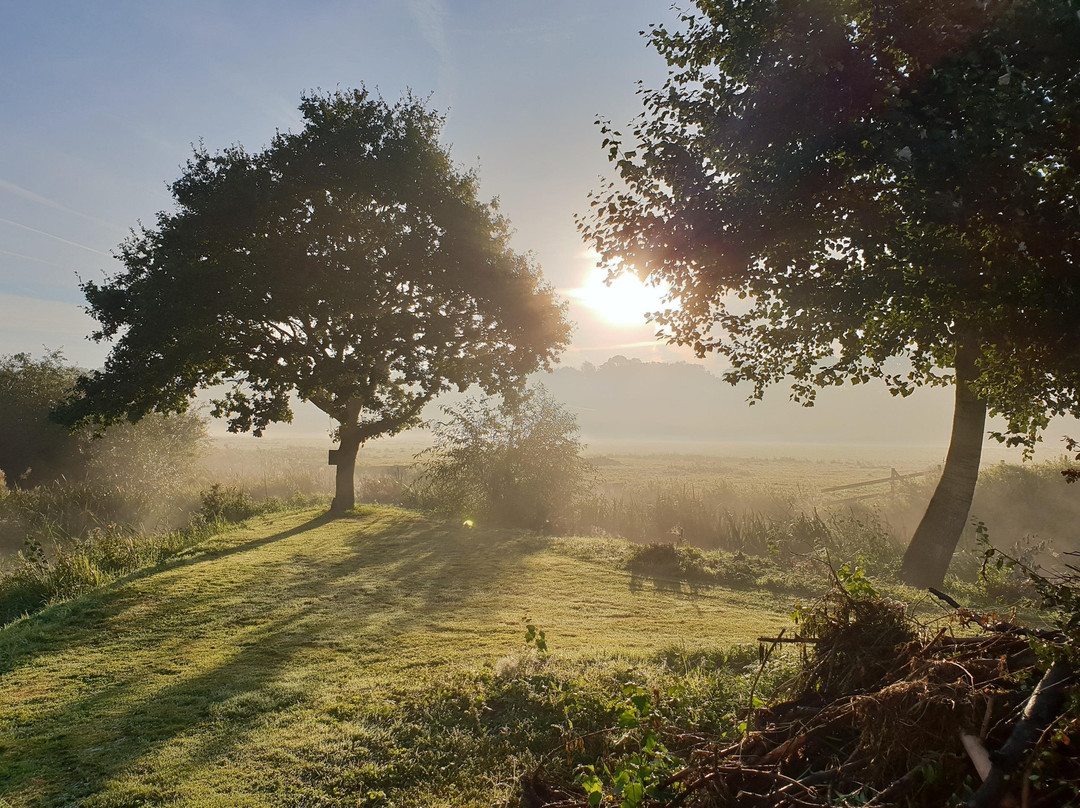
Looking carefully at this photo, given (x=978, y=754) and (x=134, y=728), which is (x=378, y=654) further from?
(x=978, y=754)

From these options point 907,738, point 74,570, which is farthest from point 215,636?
point 907,738

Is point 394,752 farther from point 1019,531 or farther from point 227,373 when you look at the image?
point 1019,531

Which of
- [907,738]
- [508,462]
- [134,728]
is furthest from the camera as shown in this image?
[508,462]

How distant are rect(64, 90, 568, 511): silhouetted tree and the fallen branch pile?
17824mm

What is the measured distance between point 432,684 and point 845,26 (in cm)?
1073

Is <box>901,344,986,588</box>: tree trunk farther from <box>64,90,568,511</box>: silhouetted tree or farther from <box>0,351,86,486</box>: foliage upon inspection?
<box>0,351,86,486</box>: foliage

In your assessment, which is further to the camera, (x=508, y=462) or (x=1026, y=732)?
(x=508, y=462)

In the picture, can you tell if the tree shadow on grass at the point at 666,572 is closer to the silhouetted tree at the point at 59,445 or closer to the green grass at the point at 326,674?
the green grass at the point at 326,674

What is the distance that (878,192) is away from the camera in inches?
365

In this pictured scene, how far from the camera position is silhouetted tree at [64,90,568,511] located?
17.8m

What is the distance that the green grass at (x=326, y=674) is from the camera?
15.4 ft

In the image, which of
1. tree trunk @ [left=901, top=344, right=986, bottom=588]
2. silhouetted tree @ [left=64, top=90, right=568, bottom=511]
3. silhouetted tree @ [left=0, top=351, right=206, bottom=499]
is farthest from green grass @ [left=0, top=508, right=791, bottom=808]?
silhouetted tree @ [left=0, top=351, right=206, bottom=499]

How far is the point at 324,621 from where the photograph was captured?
379 inches

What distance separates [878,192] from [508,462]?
55.2 ft
